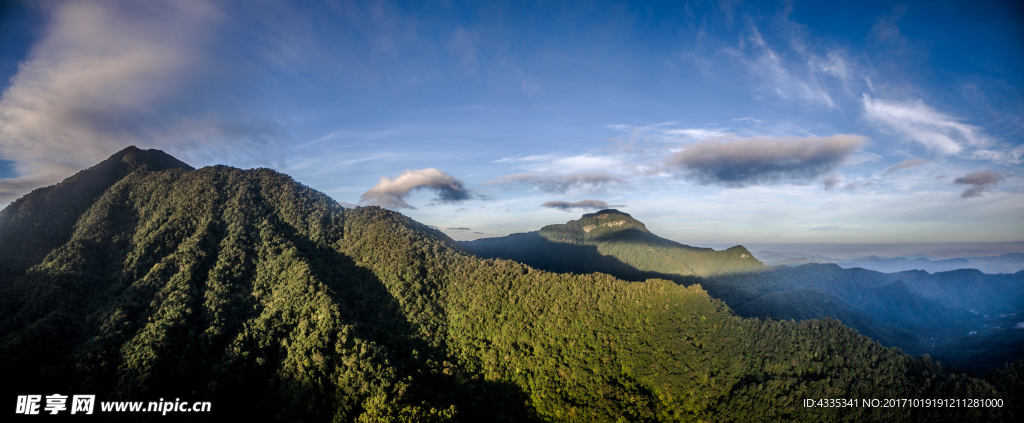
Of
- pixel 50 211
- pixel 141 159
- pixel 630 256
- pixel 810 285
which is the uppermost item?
pixel 141 159

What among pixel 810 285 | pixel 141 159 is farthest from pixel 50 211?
pixel 810 285

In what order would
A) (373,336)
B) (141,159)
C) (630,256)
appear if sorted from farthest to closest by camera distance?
(630,256)
(141,159)
(373,336)

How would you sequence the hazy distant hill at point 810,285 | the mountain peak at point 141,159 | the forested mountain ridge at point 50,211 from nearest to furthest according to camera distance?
the forested mountain ridge at point 50,211
the mountain peak at point 141,159
the hazy distant hill at point 810,285

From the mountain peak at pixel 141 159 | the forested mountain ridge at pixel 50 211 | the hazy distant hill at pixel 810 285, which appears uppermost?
the mountain peak at pixel 141 159

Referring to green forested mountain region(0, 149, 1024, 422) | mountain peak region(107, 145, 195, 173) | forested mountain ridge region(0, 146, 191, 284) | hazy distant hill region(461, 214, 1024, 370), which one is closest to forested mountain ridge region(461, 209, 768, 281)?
hazy distant hill region(461, 214, 1024, 370)

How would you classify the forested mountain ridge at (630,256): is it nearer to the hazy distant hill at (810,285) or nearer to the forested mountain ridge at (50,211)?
the hazy distant hill at (810,285)

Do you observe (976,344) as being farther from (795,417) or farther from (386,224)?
(386,224)

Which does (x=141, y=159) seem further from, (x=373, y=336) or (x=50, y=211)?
(x=373, y=336)

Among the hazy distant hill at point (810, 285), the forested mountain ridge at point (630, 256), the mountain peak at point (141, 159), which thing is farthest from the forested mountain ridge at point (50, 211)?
the forested mountain ridge at point (630, 256)

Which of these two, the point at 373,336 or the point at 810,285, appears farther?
the point at 810,285

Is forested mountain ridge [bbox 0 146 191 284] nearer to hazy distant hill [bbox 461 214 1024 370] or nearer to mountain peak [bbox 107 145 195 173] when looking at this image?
mountain peak [bbox 107 145 195 173]
